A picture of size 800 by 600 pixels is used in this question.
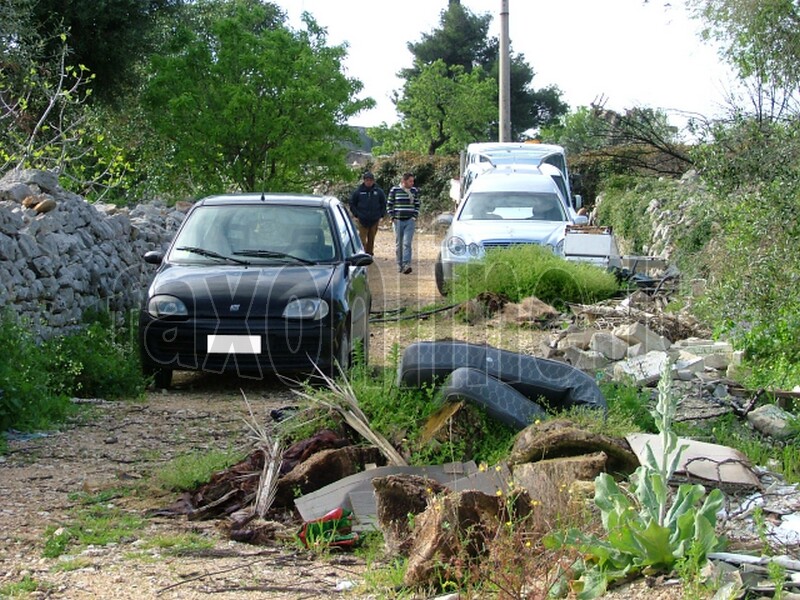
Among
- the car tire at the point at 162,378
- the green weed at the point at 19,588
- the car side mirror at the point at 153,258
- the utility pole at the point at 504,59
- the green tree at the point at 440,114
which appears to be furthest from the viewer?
the green tree at the point at 440,114

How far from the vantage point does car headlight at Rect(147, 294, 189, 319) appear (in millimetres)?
9359

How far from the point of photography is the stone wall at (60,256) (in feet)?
32.1

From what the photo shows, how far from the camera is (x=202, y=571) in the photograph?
5.03 m

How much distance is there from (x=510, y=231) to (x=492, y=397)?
957 cm

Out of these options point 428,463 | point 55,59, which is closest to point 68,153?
point 55,59

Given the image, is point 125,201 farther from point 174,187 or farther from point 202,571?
point 202,571

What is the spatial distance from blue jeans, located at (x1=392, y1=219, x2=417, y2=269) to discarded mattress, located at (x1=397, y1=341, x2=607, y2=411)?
13.0 meters

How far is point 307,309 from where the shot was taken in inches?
367

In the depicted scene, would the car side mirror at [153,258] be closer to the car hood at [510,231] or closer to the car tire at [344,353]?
the car tire at [344,353]

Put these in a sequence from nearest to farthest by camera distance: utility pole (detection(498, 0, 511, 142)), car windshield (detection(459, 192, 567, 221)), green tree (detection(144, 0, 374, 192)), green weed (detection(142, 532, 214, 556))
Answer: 1. green weed (detection(142, 532, 214, 556))
2. car windshield (detection(459, 192, 567, 221))
3. green tree (detection(144, 0, 374, 192))
4. utility pole (detection(498, 0, 511, 142))

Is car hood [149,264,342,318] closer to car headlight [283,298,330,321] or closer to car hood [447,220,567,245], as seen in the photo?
car headlight [283,298,330,321]

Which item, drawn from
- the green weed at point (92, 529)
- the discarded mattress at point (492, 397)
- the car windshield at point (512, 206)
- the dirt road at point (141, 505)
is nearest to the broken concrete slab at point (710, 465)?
the discarded mattress at point (492, 397)

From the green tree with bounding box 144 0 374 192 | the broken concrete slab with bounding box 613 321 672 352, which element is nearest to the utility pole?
the green tree with bounding box 144 0 374 192

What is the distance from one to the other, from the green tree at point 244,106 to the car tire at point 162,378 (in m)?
11.2
